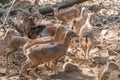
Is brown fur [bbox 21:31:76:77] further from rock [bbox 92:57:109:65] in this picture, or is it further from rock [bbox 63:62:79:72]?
rock [bbox 92:57:109:65]

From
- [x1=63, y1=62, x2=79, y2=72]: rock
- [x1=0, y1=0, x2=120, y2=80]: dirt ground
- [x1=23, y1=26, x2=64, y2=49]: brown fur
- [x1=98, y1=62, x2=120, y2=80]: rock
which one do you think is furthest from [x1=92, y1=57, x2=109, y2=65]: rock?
[x1=23, y1=26, x2=64, y2=49]: brown fur

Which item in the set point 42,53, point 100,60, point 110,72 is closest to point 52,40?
point 42,53

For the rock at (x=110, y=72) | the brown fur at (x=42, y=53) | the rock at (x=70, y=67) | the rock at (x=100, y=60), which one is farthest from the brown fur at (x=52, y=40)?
the rock at (x=100, y=60)

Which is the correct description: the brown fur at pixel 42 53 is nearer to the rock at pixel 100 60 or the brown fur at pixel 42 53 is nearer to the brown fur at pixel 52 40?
the brown fur at pixel 52 40

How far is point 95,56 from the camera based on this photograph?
898 centimetres

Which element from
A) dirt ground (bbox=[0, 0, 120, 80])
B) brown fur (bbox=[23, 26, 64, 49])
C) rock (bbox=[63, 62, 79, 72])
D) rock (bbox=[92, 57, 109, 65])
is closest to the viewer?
brown fur (bbox=[23, 26, 64, 49])

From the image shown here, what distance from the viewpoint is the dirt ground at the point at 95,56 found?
25.6 feet

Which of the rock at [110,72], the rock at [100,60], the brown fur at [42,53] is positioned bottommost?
the rock at [110,72]

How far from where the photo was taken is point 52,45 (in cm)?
750

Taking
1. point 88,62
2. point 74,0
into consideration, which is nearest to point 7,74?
point 88,62

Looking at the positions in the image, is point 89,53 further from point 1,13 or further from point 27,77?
point 1,13

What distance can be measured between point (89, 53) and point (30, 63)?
6.90 ft

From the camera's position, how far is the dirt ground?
→ 782 centimetres

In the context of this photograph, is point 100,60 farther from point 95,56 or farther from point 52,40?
point 52,40
